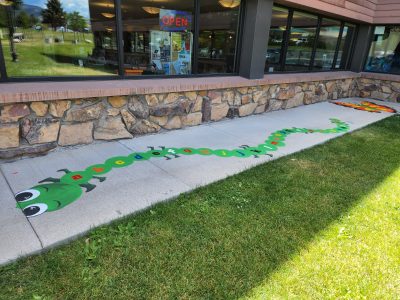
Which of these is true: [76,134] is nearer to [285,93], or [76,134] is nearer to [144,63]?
[144,63]

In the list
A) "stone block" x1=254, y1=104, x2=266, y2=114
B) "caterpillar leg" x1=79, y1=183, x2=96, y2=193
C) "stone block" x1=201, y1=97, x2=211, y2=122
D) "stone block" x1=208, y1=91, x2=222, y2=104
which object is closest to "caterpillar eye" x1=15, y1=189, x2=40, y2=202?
"caterpillar leg" x1=79, y1=183, x2=96, y2=193

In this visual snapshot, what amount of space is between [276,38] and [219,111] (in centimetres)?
231

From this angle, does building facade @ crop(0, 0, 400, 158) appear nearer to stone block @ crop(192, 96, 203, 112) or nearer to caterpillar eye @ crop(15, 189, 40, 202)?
stone block @ crop(192, 96, 203, 112)

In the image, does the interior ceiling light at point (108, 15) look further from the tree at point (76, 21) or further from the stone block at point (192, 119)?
the stone block at point (192, 119)

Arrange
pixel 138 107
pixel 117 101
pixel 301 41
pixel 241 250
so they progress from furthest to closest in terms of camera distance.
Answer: pixel 301 41 → pixel 138 107 → pixel 117 101 → pixel 241 250

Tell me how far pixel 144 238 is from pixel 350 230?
1.79 meters

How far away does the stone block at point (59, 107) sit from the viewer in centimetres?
348

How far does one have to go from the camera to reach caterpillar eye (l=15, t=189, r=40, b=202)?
2.63m

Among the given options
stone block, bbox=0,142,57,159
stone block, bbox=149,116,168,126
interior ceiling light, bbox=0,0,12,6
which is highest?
interior ceiling light, bbox=0,0,12,6

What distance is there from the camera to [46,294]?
1.76m

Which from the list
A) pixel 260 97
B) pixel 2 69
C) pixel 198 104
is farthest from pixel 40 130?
pixel 260 97

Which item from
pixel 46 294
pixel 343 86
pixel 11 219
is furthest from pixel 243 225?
pixel 343 86

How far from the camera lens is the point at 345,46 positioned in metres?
8.48

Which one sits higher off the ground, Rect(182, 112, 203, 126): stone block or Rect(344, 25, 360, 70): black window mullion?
Rect(344, 25, 360, 70): black window mullion
